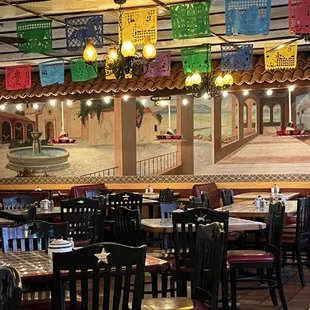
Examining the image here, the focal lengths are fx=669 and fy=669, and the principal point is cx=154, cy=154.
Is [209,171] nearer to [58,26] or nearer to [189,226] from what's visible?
[58,26]

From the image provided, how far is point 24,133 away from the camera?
1333cm

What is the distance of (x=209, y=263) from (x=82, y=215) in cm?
378

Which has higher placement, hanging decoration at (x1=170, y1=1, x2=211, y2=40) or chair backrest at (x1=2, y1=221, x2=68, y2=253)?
hanging decoration at (x1=170, y1=1, x2=211, y2=40)

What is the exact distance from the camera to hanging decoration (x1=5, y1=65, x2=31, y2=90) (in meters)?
11.3

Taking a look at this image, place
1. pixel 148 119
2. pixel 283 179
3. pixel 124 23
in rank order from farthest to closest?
pixel 148 119 < pixel 283 179 < pixel 124 23

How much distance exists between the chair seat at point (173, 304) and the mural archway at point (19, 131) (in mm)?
9511

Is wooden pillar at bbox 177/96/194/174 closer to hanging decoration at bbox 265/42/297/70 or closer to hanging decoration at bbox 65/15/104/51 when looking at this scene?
hanging decoration at bbox 265/42/297/70

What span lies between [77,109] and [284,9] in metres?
5.93

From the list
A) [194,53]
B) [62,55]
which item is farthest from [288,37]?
[62,55]

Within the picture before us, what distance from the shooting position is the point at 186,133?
1242 centimetres

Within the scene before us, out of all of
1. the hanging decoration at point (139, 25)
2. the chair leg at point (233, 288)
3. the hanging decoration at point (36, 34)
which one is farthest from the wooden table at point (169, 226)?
the hanging decoration at point (36, 34)

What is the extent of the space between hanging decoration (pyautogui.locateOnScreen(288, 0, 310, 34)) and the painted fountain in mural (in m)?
6.99

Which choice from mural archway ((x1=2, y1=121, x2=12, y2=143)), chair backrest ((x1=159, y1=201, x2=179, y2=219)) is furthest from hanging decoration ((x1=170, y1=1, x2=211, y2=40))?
mural archway ((x1=2, y1=121, x2=12, y2=143))

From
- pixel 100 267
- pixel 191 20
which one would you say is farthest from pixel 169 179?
pixel 100 267
